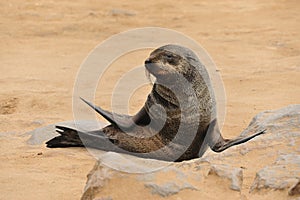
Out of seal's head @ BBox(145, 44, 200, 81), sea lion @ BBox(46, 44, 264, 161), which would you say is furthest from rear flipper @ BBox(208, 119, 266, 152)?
seal's head @ BBox(145, 44, 200, 81)

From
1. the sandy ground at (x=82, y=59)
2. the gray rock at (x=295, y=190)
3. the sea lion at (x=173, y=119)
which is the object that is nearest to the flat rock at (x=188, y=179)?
the gray rock at (x=295, y=190)

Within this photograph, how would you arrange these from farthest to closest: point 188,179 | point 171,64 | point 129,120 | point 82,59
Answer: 1. point 82,59
2. point 129,120
3. point 171,64
4. point 188,179

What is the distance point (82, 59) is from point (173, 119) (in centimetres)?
435

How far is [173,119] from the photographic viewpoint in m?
4.32

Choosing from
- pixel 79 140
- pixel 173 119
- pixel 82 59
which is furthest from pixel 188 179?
pixel 82 59

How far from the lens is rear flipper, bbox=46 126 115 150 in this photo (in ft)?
14.4

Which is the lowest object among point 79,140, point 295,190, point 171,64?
point 79,140

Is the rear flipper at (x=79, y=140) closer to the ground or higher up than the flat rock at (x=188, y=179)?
closer to the ground

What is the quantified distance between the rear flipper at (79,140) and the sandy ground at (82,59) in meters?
0.08

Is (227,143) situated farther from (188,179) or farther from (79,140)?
(188,179)

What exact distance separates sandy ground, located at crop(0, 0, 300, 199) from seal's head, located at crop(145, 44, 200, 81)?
0.78 meters

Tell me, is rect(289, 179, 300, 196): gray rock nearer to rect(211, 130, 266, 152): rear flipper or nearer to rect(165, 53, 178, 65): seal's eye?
rect(211, 130, 266, 152): rear flipper

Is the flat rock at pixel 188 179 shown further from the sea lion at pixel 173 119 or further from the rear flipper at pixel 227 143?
the sea lion at pixel 173 119

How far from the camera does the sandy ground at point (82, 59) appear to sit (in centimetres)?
416
